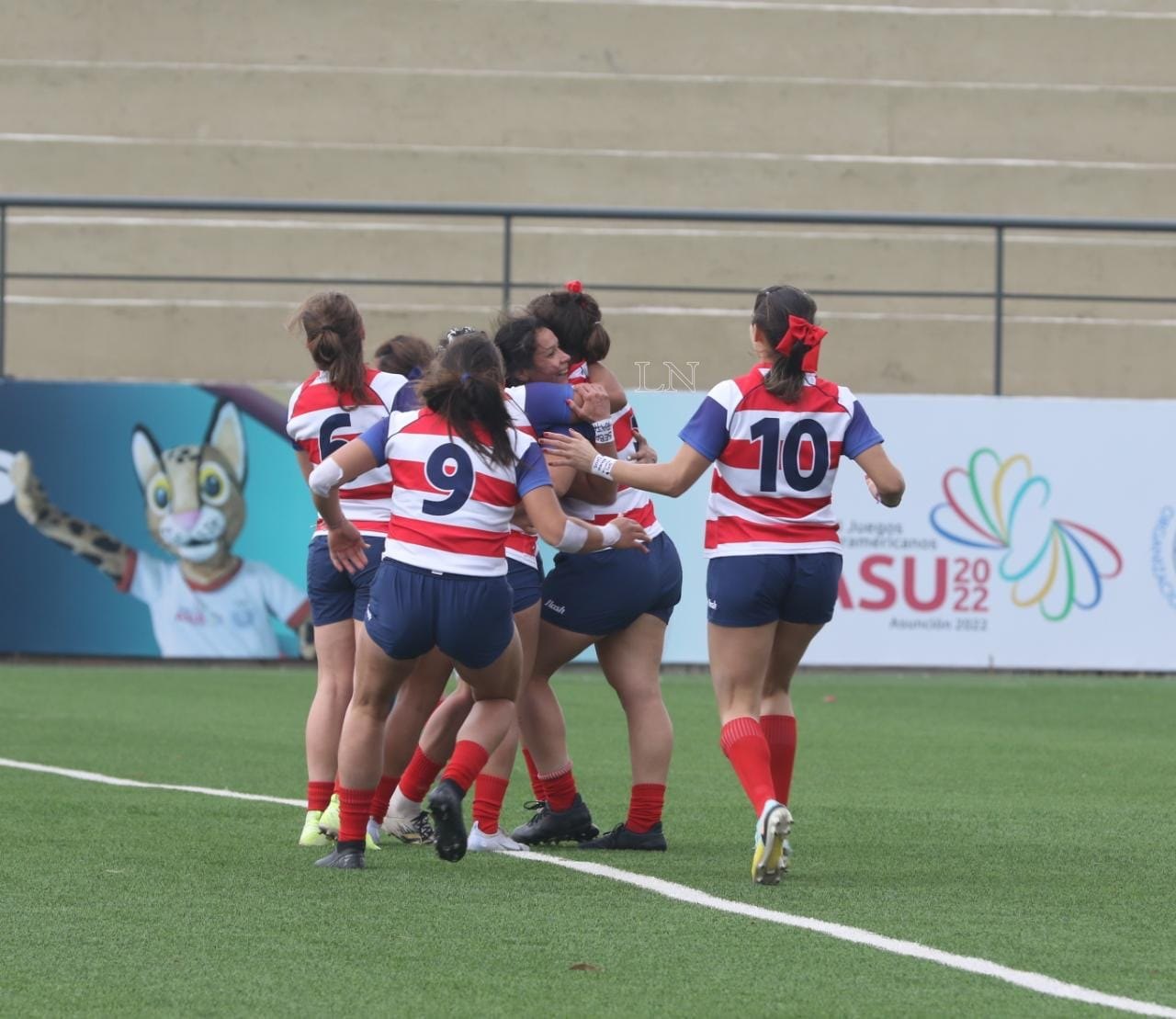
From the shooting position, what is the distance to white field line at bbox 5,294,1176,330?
19.3 meters

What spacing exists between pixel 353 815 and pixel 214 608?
28.9 ft

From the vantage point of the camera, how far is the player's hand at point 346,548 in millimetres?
6742

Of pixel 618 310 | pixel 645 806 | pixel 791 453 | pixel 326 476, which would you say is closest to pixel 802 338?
pixel 791 453

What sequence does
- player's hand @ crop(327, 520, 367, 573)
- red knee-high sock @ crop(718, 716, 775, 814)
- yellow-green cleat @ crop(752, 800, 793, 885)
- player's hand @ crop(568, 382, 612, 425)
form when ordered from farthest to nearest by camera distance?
player's hand @ crop(327, 520, 367, 573) → player's hand @ crop(568, 382, 612, 425) → red knee-high sock @ crop(718, 716, 775, 814) → yellow-green cleat @ crop(752, 800, 793, 885)

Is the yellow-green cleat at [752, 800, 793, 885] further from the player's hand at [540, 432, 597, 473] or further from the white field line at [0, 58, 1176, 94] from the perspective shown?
the white field line at [0, 58, 1176, 94]

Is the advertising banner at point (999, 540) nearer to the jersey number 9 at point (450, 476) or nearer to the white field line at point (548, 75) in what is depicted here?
the white field line at point (548, 75)

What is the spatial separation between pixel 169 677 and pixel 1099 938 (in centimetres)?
1004

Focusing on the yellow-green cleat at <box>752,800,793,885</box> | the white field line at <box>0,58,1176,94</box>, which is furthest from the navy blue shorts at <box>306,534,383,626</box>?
the white field line at <box>0,58,1176,94</box>

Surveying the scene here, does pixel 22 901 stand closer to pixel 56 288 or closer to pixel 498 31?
pixel 56 288

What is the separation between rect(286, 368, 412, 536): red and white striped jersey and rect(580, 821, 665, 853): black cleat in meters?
1.27

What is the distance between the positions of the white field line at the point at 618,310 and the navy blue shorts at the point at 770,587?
12716 mm

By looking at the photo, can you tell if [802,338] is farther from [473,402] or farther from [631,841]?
[631,841]

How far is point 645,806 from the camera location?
6977mm

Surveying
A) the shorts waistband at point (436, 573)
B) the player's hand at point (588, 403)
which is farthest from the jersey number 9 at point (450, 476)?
the player's hand at point (588, 403)
